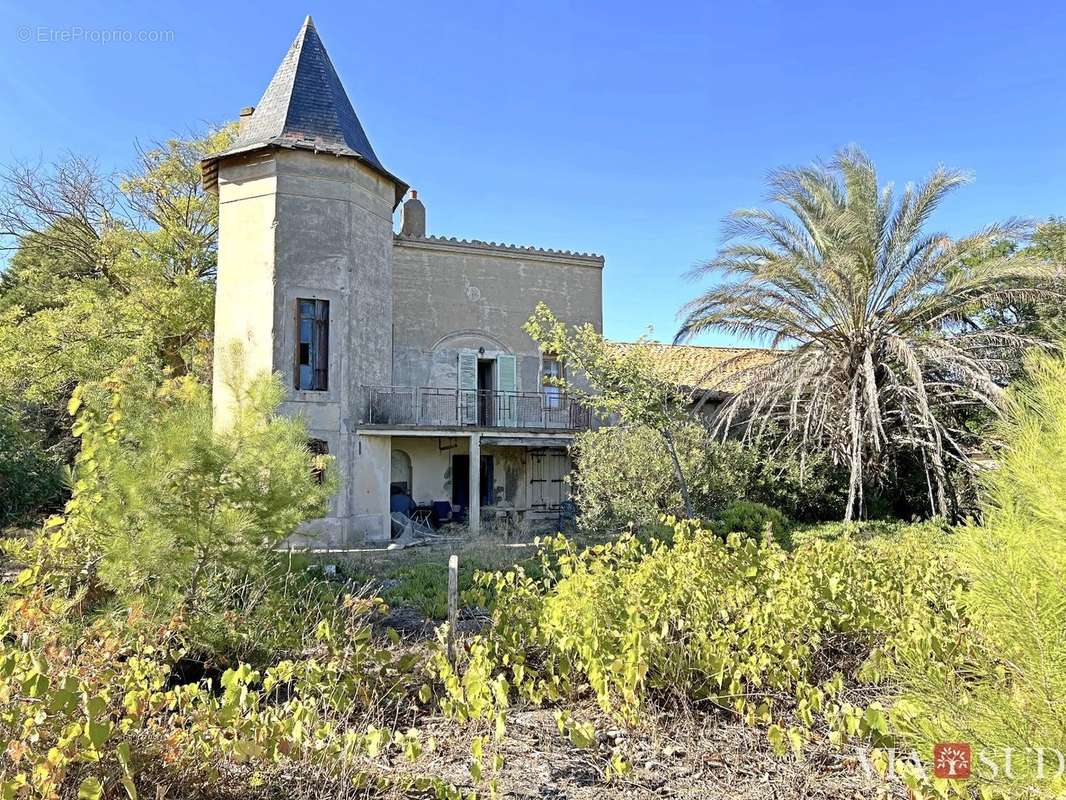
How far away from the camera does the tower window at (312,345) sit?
14.7 meters

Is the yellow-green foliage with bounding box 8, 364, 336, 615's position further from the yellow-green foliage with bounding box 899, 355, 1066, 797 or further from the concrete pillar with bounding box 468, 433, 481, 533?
the concrete pillar with bounding box 468, 433, 481, 533

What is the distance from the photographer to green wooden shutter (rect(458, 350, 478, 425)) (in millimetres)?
17812

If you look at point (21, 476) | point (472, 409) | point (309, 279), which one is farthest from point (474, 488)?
point (21, 476)

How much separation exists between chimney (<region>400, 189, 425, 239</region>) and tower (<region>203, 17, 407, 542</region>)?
3826mm

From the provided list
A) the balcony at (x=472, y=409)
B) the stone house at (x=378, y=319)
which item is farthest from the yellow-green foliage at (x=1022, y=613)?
the balcony at (x=472, y=409)

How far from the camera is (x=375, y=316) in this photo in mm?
15578

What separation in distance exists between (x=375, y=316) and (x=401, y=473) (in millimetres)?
4610

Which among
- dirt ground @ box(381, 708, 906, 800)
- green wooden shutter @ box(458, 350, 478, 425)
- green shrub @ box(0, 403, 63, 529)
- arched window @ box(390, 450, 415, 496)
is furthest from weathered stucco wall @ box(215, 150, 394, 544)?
dirt ground @ box(381, 708, 906, 800)

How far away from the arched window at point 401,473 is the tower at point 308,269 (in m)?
2.64

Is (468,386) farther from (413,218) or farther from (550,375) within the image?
(413,218)

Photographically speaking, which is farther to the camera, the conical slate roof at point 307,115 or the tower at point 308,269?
the conical slate roof at point 307,115

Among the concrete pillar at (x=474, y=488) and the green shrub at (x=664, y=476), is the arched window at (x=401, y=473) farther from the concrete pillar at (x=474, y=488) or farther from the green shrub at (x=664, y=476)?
the green shrub at (x=664, y=476)

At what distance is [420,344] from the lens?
1780 cm

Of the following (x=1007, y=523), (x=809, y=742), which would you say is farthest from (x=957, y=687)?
(x=809, y=742)
